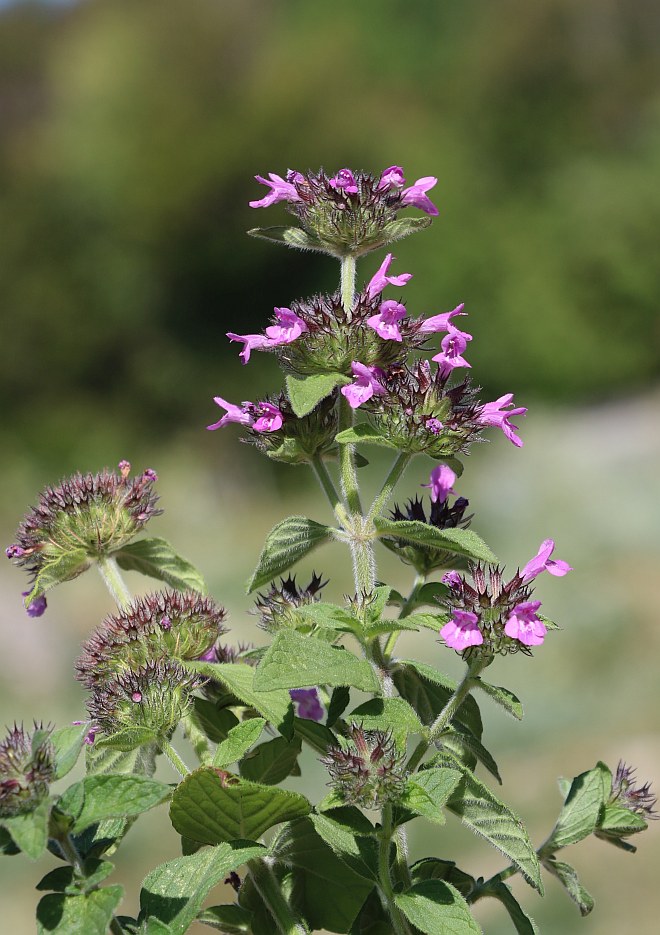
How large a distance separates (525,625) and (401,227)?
0.53m

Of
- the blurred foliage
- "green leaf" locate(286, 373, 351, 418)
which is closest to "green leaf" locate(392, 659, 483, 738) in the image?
"green leaf" locate(286, 373, 351, 418)

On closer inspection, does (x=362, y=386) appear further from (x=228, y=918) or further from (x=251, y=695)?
(x=228, y=918)

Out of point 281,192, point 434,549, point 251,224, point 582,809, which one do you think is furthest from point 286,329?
point 251,224

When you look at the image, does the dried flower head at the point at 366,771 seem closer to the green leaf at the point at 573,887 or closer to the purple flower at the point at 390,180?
the green leaf at the point at 573,887

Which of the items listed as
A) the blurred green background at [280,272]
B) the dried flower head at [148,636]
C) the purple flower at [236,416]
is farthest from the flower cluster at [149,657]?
the blurred green background at [280,272]

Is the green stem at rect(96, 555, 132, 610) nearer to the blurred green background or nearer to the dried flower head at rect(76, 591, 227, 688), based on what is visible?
the dried flower head at rect(76, 591, 227, 688)

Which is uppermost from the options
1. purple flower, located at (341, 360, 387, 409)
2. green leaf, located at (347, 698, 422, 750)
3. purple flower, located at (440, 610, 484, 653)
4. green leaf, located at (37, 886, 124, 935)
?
purple flower, located at (341, 360, 387, 409)

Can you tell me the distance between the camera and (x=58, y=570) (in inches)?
→ 51.3

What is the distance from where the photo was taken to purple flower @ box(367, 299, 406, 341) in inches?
44.3

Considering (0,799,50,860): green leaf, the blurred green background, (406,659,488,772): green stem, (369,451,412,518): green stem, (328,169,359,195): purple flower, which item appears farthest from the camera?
the blurred green background

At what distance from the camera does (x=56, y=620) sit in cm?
830

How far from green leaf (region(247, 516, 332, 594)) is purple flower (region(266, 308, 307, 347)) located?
199 millimetres

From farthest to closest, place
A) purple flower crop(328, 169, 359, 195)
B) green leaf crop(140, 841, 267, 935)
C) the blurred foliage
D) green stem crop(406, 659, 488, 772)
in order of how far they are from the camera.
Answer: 1. the blurred foliage
2. purple flower crop(328, 169, 359, 195)
3. green stem crop(406, 659, 488, 772)
4. green leaf crop(140, 841, 267, 935)

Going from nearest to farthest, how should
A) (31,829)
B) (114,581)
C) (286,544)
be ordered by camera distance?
1. (31,829)
2. (286,544)
3. (114,581)
